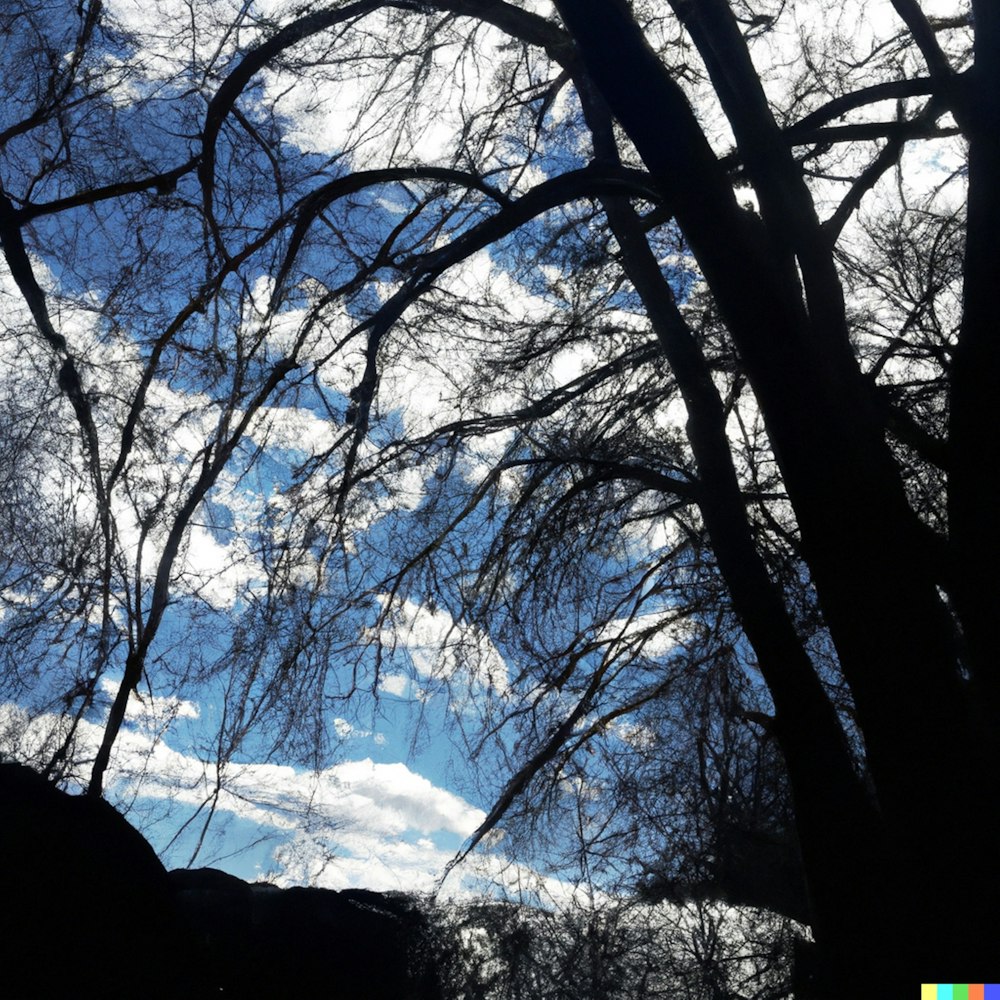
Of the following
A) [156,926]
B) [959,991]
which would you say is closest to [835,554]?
[959,991]

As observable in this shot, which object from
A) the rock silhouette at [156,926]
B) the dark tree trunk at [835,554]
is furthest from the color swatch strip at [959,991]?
the rock silhouette at [156,926]

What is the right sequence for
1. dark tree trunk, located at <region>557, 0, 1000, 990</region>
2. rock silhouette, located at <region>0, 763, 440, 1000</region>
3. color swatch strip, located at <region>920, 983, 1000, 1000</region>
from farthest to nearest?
1. rock silhouette, located at <region>0, 763, 440, 1000</region>
2. dark tree trunk, located at <region>557, 0, 1000, 990</region>
3. color swatch strip, located at <region>920, 983, 1000, 1000</region>

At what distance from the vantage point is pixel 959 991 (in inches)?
121

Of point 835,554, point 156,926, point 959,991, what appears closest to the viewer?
point 959,991

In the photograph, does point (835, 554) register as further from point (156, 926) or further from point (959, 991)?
point (156, 926)

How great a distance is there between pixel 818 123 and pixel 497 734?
434cm

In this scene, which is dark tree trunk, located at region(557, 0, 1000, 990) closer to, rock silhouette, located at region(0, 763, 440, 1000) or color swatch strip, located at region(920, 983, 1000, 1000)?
color swatch strip, located at region(920, 983, 1000, 1000)

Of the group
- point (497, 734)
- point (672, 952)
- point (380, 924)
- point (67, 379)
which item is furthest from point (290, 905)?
point (67, 379)

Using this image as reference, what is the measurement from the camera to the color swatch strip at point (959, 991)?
300 centimetres

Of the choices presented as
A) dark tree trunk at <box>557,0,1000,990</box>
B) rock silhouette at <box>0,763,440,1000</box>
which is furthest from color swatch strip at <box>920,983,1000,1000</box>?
rock silhouette at <box>0,763,440,1000</box>

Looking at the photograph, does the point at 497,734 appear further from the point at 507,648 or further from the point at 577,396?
the point at 577,396

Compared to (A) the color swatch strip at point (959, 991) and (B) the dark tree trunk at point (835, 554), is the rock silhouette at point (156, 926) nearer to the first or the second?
(B) the dark tree trunk at point (835, 554)

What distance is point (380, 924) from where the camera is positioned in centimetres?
596

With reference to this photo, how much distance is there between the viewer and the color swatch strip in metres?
3.00
